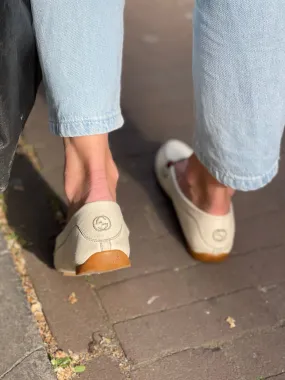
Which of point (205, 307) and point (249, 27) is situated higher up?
point (249, 27)

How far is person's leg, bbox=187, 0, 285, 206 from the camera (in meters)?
1.25

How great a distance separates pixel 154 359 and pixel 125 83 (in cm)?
143

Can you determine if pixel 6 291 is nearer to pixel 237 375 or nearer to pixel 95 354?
pixel 95 354

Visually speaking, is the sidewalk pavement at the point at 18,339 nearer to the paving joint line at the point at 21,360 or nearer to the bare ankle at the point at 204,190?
the paving joint line at the point at 21,360

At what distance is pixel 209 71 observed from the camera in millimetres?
1354

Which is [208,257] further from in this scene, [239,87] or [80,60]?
[80,60]

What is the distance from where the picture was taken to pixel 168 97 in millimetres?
2549

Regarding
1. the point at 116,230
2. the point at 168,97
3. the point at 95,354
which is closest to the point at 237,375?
the point at 95,354

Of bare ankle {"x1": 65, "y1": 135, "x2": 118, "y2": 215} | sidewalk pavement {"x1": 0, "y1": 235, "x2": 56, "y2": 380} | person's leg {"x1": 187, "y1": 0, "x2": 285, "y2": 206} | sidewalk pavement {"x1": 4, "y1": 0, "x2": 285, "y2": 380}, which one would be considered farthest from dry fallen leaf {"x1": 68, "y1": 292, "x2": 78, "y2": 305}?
person's leg {"x1": 187, "y1": 0, "x2": 285, "y2": 206}

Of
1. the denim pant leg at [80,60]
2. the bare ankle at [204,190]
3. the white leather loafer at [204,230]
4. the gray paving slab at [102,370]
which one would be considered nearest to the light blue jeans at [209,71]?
the denim pant leg at [80,60]

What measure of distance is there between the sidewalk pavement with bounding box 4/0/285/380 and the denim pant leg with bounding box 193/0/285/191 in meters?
0.37

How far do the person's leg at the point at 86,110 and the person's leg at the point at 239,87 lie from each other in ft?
0.64

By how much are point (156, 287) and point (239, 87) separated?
0.64 metres

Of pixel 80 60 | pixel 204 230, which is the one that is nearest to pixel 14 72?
pixel 80 60
